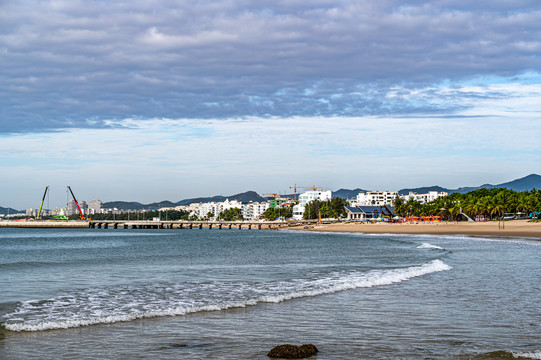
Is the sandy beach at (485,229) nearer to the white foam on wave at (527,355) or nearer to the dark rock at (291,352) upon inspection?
the white foam on wave at (527,355)

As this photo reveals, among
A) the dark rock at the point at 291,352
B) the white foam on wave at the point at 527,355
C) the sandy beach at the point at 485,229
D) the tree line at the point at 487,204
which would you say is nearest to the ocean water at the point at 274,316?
the white foam on wave at the point at 527,355

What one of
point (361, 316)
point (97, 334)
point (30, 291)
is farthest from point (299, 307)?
point (30, 291)

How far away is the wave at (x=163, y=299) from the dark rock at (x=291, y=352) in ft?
16.5

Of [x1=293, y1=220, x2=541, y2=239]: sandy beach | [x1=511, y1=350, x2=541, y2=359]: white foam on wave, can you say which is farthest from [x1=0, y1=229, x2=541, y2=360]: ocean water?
[x1=293, y1=220, x2=541, y2=239]: sandy beach

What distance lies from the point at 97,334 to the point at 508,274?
16.5 meters

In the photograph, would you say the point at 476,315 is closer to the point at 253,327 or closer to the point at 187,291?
the point at 253,327

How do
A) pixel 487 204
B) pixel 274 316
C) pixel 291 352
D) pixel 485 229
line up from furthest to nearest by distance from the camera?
pixel 487 204 → pixel 485 229 → pixel 274 316 → pixel 291 352

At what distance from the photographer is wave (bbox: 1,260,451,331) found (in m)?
12.7

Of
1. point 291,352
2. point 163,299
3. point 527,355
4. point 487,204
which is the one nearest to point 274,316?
point 291,352

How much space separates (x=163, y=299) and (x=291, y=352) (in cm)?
788

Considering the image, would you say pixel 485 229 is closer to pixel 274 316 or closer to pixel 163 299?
pixel 163 299

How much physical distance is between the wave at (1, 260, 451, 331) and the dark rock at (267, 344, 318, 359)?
5032mm

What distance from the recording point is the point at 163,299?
1599 cm

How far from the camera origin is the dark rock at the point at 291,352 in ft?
29.4
